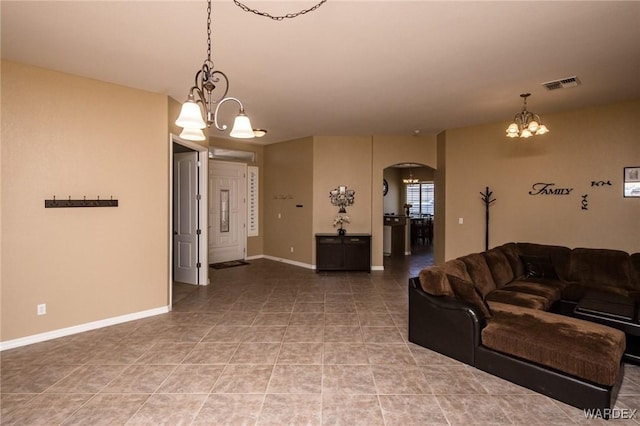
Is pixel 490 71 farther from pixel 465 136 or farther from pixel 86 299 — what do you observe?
pixel 86 299

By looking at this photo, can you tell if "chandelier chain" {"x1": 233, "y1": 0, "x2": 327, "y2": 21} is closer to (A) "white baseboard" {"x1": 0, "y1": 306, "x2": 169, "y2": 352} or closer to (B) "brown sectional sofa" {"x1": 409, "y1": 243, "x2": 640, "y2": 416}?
(B) "brown sectional sofa" {"x1": 409, "y1": 243, "x2": 640, "y2": 416}

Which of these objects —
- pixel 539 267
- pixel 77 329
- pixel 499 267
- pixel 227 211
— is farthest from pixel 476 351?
pixel 227 211

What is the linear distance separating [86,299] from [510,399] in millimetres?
4364

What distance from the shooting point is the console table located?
669 cm

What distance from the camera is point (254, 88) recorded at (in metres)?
→ 4.02

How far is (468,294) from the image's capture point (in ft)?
9.86

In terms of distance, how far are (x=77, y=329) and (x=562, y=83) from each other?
6.31 m

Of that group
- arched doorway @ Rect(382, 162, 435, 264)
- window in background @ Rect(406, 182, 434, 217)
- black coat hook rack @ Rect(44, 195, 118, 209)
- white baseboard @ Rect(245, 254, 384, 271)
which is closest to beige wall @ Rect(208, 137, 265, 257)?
white baseboard @ Rect(245, 254, 384, 271)

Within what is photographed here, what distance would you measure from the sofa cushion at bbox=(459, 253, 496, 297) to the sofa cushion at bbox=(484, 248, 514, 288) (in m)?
0.12

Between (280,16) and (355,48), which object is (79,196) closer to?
(280,16)

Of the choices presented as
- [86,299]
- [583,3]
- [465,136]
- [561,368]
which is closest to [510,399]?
[561,368]

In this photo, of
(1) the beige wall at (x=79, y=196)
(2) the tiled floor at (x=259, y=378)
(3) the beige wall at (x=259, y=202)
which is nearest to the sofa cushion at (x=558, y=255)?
(2) the tiled floor at (x=259, y=378)

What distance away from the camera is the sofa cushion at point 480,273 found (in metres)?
3.68

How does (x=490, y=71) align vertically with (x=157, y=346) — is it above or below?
above
